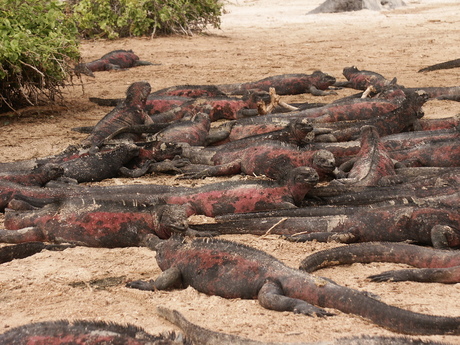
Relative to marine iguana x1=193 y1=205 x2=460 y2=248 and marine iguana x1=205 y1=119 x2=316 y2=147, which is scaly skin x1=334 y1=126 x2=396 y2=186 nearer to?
marine iguana x1=205 y1=119 x2=316 y2=147

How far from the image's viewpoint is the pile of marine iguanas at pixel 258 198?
3906 millimetres

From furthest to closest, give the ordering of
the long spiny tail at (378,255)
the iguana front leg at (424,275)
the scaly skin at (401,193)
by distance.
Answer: the scaly skin at (401,193)
the long spiny tail at (378,255)
the iguana front leg at (424,275)

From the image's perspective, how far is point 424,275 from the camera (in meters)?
4.17

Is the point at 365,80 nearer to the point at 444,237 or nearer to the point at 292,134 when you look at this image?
the point at 292,134

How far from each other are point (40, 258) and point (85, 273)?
0.53m

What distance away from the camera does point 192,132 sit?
786 cm

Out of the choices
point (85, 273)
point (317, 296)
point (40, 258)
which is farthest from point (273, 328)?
point (40, 258)

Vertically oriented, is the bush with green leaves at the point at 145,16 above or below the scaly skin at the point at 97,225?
above

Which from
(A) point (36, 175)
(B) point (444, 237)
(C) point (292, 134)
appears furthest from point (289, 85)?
(B) point (444, 237)

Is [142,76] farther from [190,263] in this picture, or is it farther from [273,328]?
[273,328]

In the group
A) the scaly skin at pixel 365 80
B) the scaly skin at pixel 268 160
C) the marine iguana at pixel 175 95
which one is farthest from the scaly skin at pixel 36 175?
the scaly skin at pixel 365 80

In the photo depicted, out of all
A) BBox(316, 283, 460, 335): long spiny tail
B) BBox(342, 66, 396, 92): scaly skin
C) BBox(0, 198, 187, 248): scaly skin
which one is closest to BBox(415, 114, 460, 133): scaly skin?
BBox(342, 66, 396, 92): scaly skin

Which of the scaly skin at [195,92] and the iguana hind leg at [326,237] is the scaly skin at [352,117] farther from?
the iguana hind leg at [326,237]

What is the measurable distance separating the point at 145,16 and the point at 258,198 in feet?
36.0
